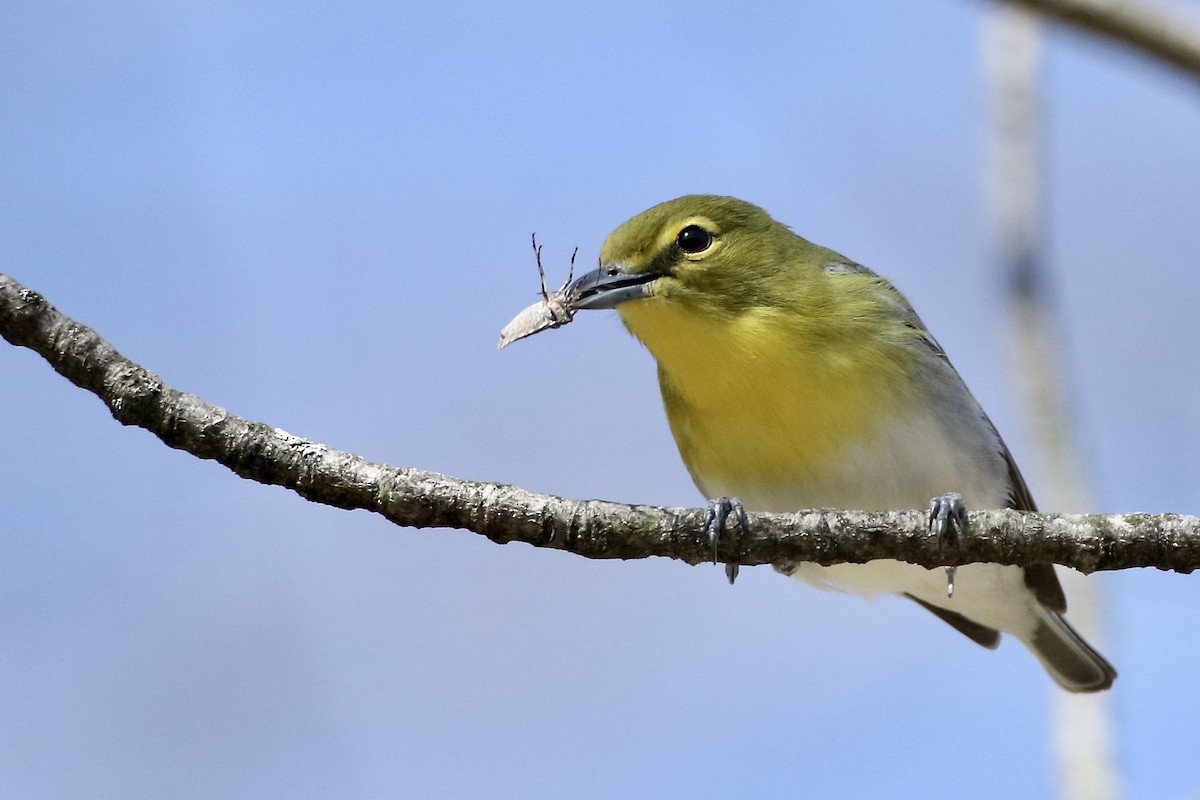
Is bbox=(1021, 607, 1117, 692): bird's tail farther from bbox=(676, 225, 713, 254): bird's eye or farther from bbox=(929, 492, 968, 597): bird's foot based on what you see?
bbox=(929, 492, 968, 597): bird's foot

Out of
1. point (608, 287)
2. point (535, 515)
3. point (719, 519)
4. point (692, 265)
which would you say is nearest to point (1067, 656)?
point (692, 265)

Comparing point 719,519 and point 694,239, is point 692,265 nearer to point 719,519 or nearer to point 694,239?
point 694,239

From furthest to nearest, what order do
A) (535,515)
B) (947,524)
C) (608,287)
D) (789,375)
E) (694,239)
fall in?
(694,239) → (608,287) → (789,375) → (947,524) → (535,515)

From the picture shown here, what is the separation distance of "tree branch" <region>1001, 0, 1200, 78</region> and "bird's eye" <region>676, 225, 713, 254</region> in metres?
2.11

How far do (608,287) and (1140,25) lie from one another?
2.48 meters

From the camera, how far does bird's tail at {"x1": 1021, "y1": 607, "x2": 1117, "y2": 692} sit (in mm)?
6148

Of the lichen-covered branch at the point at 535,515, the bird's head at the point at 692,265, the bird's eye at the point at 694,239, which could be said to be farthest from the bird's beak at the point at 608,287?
the lichen-covered branch at the point at 535,515

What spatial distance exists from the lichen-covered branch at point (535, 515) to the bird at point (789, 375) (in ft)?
4.38

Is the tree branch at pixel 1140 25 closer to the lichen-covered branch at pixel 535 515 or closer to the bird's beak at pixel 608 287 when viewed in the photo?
the lichen-covered branch at pixel 535 515

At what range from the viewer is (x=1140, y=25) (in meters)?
3.45

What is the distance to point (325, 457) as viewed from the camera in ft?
11.3

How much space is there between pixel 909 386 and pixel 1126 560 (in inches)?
80.3

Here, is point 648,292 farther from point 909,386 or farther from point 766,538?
point 766,538

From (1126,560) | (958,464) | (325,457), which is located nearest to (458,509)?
(325,457)
